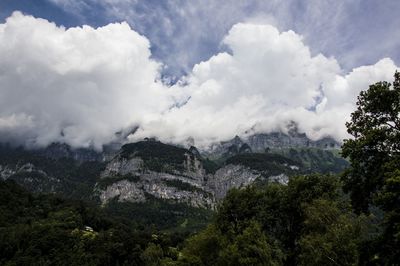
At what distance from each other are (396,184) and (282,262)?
107ft

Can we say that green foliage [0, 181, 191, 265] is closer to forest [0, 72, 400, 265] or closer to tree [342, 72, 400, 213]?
forest [0, 72, 400, 265]

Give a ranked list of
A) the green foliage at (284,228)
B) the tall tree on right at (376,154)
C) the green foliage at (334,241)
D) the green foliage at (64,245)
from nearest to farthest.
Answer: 1. the tall tree on right at (376,154)
2. the green foliage at (334,241)
3. the green foliage at (284,228)
4. the green foliage at (64,245)

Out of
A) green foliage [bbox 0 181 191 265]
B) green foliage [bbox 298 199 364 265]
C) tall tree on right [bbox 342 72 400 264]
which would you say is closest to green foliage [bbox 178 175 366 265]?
green foliage [bbox 298 199 364 265]

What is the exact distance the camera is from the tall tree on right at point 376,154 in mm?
24406

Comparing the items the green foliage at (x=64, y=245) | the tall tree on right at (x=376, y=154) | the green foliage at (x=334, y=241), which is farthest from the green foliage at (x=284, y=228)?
the green foliage at (x=64, y=245)

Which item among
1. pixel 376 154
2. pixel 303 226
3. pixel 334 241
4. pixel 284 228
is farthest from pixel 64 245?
pixel 376 154

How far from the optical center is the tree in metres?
27.2

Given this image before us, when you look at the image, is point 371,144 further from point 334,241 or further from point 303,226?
point 303,226

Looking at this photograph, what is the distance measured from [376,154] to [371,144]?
817 millimetres

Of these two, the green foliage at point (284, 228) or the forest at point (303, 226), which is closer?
the forest at point (303, 226)

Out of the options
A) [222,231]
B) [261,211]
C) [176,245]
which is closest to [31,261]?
[176,245]

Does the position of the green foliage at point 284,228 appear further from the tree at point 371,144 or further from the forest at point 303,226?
the tree at point 371,144

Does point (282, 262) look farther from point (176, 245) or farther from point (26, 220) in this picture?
point (26, 220)

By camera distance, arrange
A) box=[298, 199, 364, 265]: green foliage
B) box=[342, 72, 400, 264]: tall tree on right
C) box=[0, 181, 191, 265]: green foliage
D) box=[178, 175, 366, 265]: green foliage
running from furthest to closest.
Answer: box=[0, 181, 191, 265]: green foliage
box=[178, 175, 366, 265]: green foliage
box=[298, 199, 364, 265]: green foliage
box=[342, 72, 400, 264]: tall tree on right
